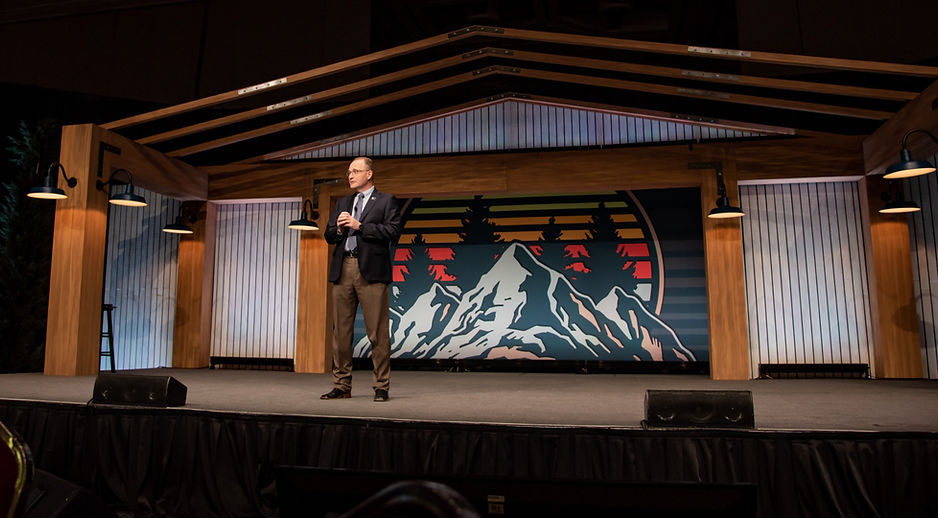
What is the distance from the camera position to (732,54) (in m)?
5.30

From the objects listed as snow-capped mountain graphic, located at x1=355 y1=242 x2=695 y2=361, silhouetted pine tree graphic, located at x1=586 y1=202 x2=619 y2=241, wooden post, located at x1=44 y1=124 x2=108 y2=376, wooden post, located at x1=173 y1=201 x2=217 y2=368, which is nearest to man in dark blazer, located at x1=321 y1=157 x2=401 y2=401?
wooden post, located at x1=44 y1=124 x2=108 y2=376

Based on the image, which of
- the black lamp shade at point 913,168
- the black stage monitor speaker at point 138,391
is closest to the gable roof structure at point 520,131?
the black lamp shade at point 913,168

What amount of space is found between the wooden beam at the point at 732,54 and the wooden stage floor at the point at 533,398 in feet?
9.33

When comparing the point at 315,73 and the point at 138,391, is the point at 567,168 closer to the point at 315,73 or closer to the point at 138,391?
the point at 315,73

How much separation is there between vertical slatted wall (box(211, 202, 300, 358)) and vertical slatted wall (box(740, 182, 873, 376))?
20.0ft

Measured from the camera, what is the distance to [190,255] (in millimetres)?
7887

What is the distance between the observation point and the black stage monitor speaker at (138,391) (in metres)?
3.49

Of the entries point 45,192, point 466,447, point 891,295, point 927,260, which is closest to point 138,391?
point 466,447

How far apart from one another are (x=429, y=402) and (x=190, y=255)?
17.5 feet

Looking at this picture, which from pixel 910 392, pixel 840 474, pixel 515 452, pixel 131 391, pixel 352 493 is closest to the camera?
pixel 352 493

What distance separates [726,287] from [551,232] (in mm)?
2372

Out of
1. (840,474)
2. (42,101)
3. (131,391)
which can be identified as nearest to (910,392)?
(840,474)

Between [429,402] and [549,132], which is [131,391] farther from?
[549,132]

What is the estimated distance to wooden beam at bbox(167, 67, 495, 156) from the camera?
6.73 metres
